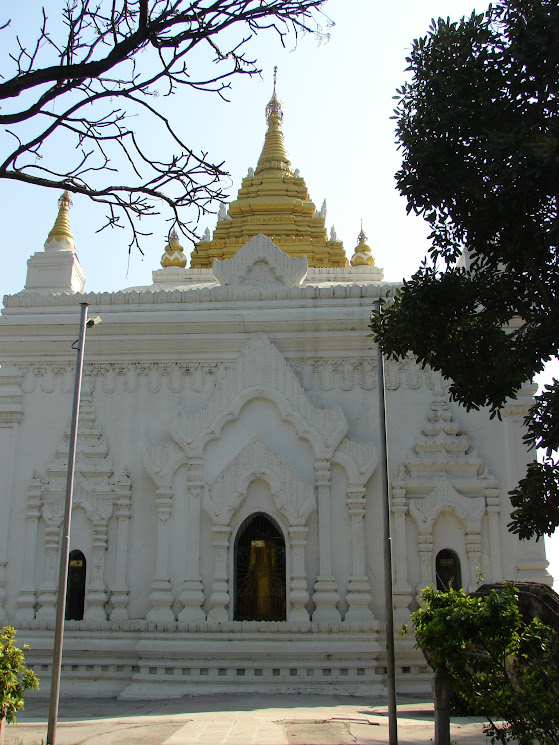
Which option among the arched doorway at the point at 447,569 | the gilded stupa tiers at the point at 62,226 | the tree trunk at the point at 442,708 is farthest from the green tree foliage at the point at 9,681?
the gilded stupa tiers at the point at 62,226

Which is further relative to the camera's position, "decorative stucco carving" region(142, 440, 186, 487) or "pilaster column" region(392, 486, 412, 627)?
"decorative stucco carving" region(142, 440, 186, 487)

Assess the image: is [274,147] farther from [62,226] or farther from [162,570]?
[162,570]

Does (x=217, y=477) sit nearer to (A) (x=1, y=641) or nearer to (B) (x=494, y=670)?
(A) (x=1, y=641)

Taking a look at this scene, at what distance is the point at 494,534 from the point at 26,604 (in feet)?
27.9

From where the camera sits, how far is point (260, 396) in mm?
15812

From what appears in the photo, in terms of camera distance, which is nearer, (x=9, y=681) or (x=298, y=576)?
(x=9, y=681)

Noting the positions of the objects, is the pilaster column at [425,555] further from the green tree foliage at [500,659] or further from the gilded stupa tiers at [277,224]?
the gilded stupa tiers at [277,224]

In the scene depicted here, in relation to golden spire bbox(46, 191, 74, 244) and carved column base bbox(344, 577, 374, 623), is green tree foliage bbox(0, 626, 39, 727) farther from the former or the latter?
golden spire bbox(46, 191, 74, 244)

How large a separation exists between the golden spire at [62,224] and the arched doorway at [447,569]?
11.2 metres

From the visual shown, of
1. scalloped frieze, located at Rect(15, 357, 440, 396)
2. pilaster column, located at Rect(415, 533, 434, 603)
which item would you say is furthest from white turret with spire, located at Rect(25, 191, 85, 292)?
pilaster column, located at Rect(415, 533, 434, 603)

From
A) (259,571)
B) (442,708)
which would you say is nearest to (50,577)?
(259,571)

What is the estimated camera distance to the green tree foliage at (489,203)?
7367mm

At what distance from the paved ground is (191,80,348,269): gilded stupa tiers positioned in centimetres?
1276

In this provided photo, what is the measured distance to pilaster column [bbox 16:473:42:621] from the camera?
1505 cm
